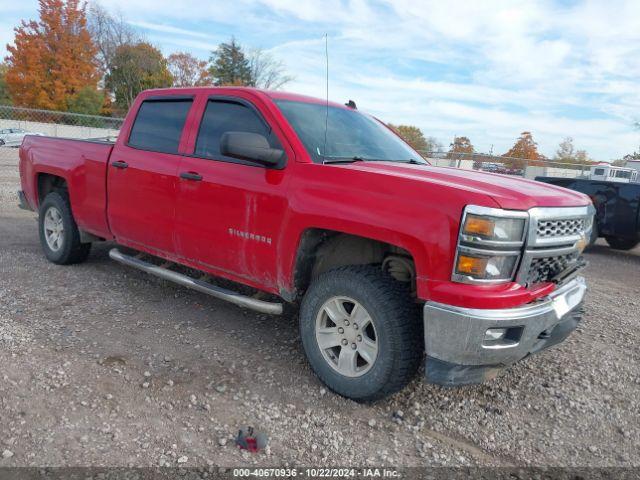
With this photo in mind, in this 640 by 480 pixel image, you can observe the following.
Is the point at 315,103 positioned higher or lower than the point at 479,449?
higher

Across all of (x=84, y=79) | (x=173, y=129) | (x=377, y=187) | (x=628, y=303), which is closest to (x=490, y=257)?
(x=377, y=187)

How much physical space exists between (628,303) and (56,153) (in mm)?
6449

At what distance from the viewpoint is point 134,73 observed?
43625mm

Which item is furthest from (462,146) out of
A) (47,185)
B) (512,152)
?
(47,185)

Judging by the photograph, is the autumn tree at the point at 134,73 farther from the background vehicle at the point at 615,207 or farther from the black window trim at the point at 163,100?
the black window trim at the point at 163,100

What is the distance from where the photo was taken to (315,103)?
418 centimetres

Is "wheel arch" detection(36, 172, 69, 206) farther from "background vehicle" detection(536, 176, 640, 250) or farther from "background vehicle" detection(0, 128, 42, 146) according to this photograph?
"background vehicle" detection(0, 128, 42, 146)

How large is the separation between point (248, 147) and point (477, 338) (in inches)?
71.0

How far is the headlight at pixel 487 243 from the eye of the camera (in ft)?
8.61

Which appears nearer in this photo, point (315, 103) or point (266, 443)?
point (266, 443)

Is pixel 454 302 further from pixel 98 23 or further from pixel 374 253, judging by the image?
pixel 98 23

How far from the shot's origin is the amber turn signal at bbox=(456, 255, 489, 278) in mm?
2662

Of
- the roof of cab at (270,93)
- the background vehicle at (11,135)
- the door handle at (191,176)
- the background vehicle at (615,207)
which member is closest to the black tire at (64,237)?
the roof of cab at (270,93)

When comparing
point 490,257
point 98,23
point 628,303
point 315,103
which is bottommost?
point 628,303
